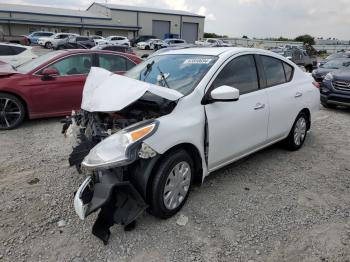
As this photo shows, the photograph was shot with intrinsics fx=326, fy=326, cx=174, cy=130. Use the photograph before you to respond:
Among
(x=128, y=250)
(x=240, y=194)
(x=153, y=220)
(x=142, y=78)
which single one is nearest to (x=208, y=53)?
(x=142, y=78)

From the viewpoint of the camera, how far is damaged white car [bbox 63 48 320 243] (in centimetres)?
288

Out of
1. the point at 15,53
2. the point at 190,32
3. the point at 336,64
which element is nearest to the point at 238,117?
the point at 15,53

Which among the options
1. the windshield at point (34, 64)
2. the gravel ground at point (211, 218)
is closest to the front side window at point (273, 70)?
the gravel ground at point (211, 218)

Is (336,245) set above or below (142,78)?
below

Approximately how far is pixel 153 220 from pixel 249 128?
1651 mm

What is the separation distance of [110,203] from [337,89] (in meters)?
7.89

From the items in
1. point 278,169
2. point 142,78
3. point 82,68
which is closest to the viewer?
point 142,78

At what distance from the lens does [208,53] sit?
403cm

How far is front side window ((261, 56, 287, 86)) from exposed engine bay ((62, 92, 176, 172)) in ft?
6.03

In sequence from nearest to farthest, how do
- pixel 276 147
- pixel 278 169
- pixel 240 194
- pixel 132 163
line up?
pixel 132 163 → pixel 240 194 → pixel 278 169 → pixel 276 147

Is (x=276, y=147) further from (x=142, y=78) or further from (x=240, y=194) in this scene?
(x=142, y=78)

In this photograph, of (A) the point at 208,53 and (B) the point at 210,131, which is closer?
(B) the point at 210,131

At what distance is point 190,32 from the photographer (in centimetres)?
6525

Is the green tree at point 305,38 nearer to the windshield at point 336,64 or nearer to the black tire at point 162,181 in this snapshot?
the windshield at point 336,64
